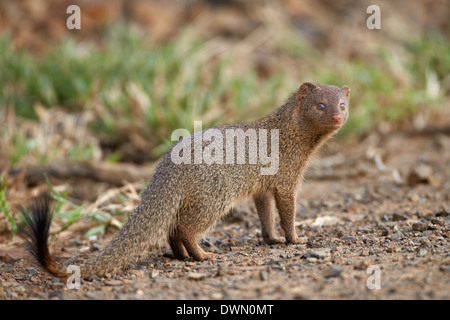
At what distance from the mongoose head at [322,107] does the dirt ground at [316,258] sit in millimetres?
812

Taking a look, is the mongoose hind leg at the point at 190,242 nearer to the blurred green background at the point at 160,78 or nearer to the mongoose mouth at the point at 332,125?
the mongoose mouth at the point at 332,125

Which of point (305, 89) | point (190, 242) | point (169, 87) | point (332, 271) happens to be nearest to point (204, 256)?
point (190, 242)

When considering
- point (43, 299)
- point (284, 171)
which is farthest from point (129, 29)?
point (43, 299)

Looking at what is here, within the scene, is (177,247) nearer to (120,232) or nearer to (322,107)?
(120,232)

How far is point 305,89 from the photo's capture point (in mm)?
4074

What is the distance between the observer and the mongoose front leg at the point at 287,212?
3977mm

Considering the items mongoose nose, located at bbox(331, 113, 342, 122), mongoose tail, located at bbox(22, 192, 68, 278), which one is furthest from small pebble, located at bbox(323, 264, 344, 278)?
mongoose tail, located at bbox(22, 192, 68, 278)

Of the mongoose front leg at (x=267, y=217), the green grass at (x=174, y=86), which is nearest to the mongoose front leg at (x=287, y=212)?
the mongoose front leg at (x=267, y=217)

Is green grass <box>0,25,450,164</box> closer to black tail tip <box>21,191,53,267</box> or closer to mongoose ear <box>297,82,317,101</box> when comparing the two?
mongoose ear <box>297,82,317,101</box>

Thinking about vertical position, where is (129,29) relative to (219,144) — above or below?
above

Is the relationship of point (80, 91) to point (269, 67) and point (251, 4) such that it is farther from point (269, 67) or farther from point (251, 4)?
point (251, 4)

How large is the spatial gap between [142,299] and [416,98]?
5833 mm

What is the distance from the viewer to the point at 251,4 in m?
12.2

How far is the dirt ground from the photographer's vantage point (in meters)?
2.76
